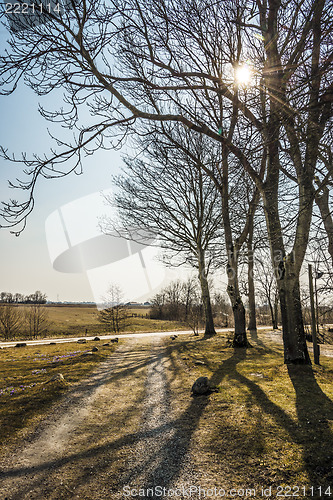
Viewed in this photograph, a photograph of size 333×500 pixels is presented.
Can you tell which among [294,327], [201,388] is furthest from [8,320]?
[294,327]

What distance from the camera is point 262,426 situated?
414cm

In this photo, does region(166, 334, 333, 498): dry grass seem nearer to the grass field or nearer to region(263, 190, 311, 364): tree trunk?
region(263, 190, 311, 364): tree trunk

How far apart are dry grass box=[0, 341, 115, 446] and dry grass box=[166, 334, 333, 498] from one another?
2.84m

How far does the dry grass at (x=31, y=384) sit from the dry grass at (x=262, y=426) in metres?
2.84

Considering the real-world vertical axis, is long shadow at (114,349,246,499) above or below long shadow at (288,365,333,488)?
below

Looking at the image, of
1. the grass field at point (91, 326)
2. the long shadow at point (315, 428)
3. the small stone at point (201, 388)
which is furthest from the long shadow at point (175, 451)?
the grass field at point (91, 326)

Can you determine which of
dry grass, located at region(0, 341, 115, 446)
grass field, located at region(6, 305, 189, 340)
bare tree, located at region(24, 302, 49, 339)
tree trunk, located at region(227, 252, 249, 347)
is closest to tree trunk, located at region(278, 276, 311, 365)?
tree trunk, located at region(227, 252, 249, 347)

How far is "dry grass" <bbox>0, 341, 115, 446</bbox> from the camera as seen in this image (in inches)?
194

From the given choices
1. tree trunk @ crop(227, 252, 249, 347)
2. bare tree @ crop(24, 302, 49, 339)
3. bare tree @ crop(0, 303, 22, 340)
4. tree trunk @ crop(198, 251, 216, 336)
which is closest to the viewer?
tree trunk @ crop(227, 252, 249, 347)

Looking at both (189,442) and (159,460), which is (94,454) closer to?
(159,460)

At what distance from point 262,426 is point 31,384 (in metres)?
5.80

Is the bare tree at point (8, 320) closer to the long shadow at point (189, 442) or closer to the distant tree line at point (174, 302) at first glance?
the long shadow at point (189, 442)

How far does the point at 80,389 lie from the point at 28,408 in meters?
1.53

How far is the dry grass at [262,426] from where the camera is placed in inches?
121
